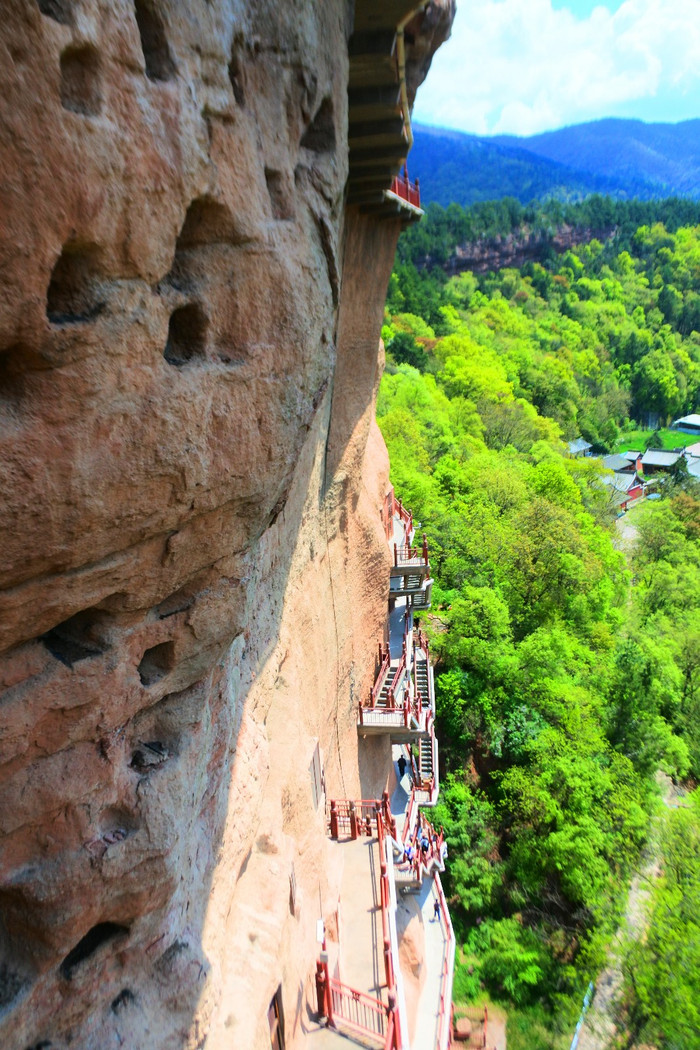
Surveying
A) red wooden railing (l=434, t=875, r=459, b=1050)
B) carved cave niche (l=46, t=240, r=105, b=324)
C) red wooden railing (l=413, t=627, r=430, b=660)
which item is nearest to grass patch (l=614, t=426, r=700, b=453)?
red wooden railing (l=413, t=627, r=430, b=660)

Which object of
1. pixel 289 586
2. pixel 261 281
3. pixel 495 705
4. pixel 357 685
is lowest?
pixel 495 705

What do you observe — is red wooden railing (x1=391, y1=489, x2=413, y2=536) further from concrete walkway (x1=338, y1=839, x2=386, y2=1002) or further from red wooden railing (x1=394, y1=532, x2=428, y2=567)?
concrete walkway (x1=338, y1=839, x2=386, y2=1002)

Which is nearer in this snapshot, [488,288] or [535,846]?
[535,846]

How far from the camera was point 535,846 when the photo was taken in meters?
22.9

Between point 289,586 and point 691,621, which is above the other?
point 289,586

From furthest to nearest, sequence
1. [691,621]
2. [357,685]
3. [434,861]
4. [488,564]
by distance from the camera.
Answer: [691,621] < [488,564] < [434,861] < [357,685]

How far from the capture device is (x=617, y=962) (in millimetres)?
21938

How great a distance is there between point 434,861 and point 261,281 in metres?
16.5

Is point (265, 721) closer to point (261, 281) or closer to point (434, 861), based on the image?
point (261, 281)

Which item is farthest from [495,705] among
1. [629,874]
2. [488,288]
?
[488,288]

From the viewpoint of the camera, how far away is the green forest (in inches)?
830

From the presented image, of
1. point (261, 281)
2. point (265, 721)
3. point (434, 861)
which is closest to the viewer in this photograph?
point (261, 281)

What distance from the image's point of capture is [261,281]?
229 inches

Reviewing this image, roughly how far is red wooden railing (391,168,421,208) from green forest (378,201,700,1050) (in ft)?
53.3
